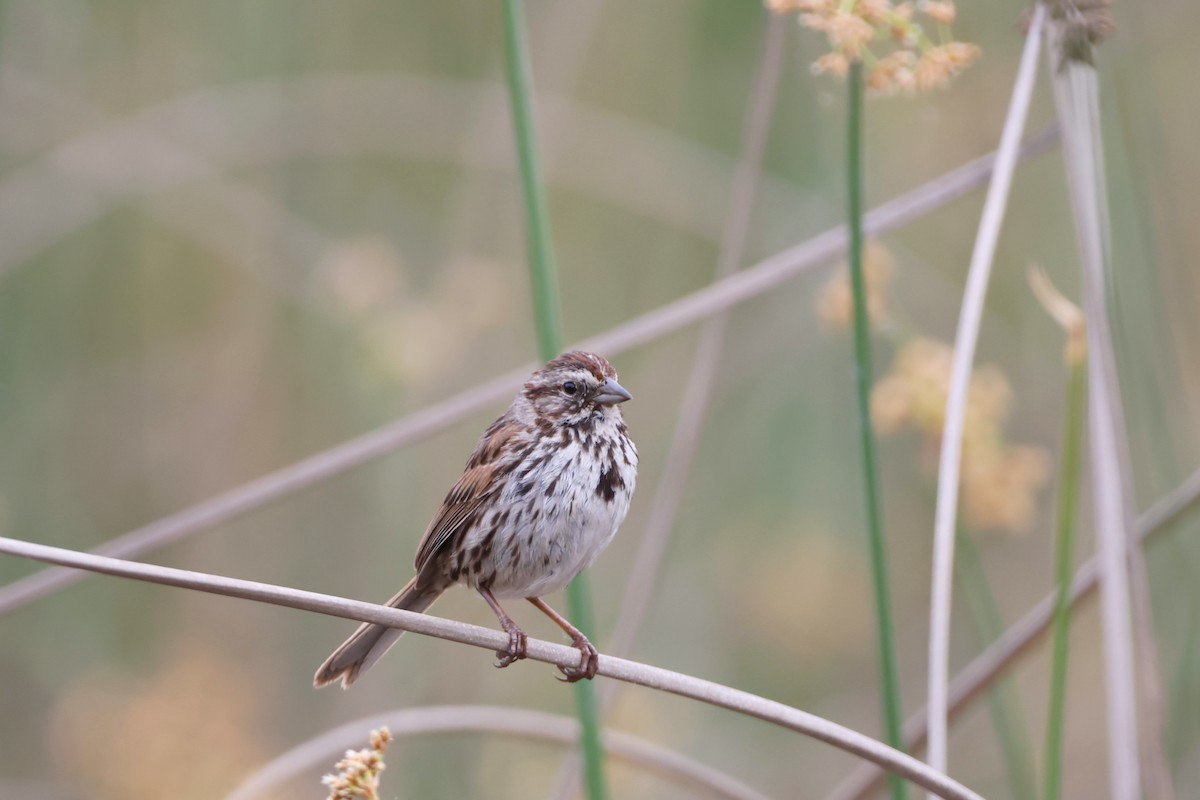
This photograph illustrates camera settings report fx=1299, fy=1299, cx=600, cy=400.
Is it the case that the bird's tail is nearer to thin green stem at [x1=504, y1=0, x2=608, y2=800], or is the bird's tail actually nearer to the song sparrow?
the song sparrow

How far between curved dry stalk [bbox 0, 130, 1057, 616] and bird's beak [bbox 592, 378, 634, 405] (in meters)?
0.18

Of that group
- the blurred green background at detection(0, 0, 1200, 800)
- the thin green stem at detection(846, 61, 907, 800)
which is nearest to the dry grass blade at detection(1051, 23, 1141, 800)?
the thin green stem at detection(846, 61, 907, 800)

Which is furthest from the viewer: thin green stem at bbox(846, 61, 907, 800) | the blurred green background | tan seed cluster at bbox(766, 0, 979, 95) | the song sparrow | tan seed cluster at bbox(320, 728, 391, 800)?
the blurred green background

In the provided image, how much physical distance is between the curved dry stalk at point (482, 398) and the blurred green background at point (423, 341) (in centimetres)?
142

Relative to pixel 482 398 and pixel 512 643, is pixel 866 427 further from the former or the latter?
pixel 482 398

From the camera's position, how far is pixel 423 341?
4.55m

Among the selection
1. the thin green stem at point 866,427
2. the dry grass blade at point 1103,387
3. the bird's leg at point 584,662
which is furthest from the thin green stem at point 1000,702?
the bird's leg at point 584,662

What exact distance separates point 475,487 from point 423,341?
1572 mm

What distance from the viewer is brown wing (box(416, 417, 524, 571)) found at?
3.04 m

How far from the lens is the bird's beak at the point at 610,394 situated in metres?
3.01

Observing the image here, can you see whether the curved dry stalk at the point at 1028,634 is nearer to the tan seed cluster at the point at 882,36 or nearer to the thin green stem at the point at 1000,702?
the thin green stem at the point at 1000,702

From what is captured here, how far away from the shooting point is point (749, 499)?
5.66 meters

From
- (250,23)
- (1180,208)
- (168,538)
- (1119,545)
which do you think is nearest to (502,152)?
(250,23)

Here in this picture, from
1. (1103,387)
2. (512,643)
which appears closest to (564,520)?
(512,643)
